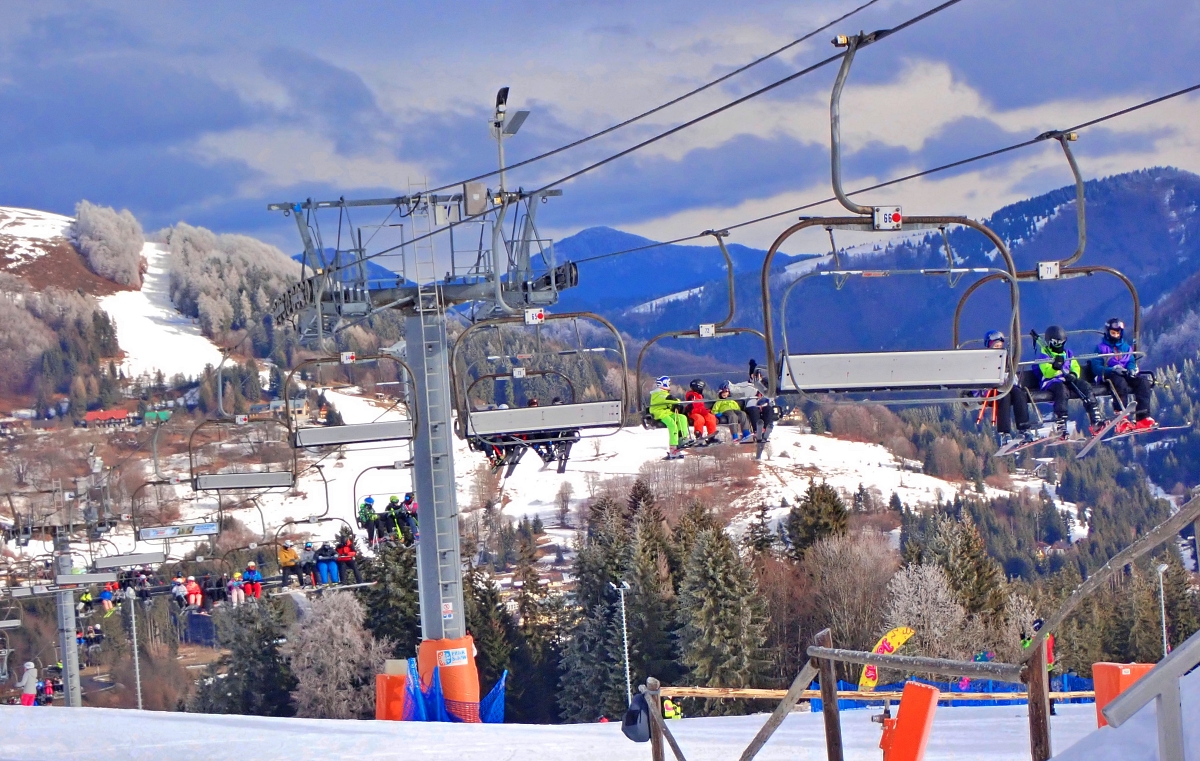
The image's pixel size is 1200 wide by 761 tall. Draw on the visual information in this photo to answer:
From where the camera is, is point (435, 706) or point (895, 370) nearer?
point (895, 370)

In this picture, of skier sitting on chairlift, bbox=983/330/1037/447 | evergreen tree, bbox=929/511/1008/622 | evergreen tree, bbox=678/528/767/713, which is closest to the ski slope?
skier sitting on chairlift, bbox=983/330/1037/447

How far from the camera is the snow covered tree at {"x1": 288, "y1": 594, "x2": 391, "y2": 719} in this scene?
44938 mm

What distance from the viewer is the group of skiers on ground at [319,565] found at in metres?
23.2

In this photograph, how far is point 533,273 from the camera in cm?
1900

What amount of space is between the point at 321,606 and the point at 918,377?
4387cm

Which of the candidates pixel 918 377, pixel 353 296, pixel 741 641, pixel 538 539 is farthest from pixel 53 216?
pixel 918 377

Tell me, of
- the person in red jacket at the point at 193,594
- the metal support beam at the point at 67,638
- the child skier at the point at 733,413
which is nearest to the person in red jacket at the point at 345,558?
the person in red jacket at the point at 193,594

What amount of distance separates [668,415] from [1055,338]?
443 cm

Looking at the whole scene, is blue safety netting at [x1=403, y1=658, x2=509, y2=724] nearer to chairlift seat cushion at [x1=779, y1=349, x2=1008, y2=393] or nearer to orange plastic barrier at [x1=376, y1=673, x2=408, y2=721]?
orange plastic barrier at [x1=376, y1=673, x2=408, y2=721]

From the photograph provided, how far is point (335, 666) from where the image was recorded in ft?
148

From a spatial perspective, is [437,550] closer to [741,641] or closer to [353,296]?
[353,296]

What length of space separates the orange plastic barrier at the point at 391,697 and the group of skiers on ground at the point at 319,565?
3.64 m

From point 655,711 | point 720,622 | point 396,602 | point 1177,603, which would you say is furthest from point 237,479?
point 1177,603

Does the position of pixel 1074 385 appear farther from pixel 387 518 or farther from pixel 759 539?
pixel 759 539
